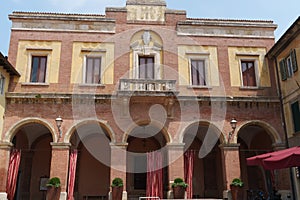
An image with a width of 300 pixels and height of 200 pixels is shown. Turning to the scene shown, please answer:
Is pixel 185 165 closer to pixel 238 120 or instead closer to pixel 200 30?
pixel 238 120

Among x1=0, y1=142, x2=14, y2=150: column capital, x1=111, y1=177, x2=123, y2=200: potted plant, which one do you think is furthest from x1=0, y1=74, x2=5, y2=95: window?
x1=111, y1=177, x2=123, y2=200: potted plant

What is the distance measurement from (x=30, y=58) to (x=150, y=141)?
909cm

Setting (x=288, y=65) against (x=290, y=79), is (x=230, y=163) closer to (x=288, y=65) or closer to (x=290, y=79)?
(x=290, y=79)

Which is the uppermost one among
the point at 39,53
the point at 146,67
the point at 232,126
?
the point at 39,53

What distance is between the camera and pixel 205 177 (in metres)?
21.1

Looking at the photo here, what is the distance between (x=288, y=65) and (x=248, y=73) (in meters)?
2.34

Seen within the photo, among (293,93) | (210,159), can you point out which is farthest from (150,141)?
(293,93)

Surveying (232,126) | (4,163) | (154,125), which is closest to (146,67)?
(154,125)

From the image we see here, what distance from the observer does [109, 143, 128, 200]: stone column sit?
1638 cm

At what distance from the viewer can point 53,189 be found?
15.3m

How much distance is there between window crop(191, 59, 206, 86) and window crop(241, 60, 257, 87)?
237 centimetres

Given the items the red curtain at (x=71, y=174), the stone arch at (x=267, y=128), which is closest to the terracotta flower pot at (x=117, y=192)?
the red curtain at (x=71, y=174)

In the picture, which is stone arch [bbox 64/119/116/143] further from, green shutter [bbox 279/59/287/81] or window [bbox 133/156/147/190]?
green shutter [bbox 279/59/287/81]

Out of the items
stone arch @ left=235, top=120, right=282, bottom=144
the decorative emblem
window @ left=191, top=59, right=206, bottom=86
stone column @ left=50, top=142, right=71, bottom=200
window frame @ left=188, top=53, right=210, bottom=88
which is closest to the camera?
stone column @ left=50, top=142, right=71, bottom=200
